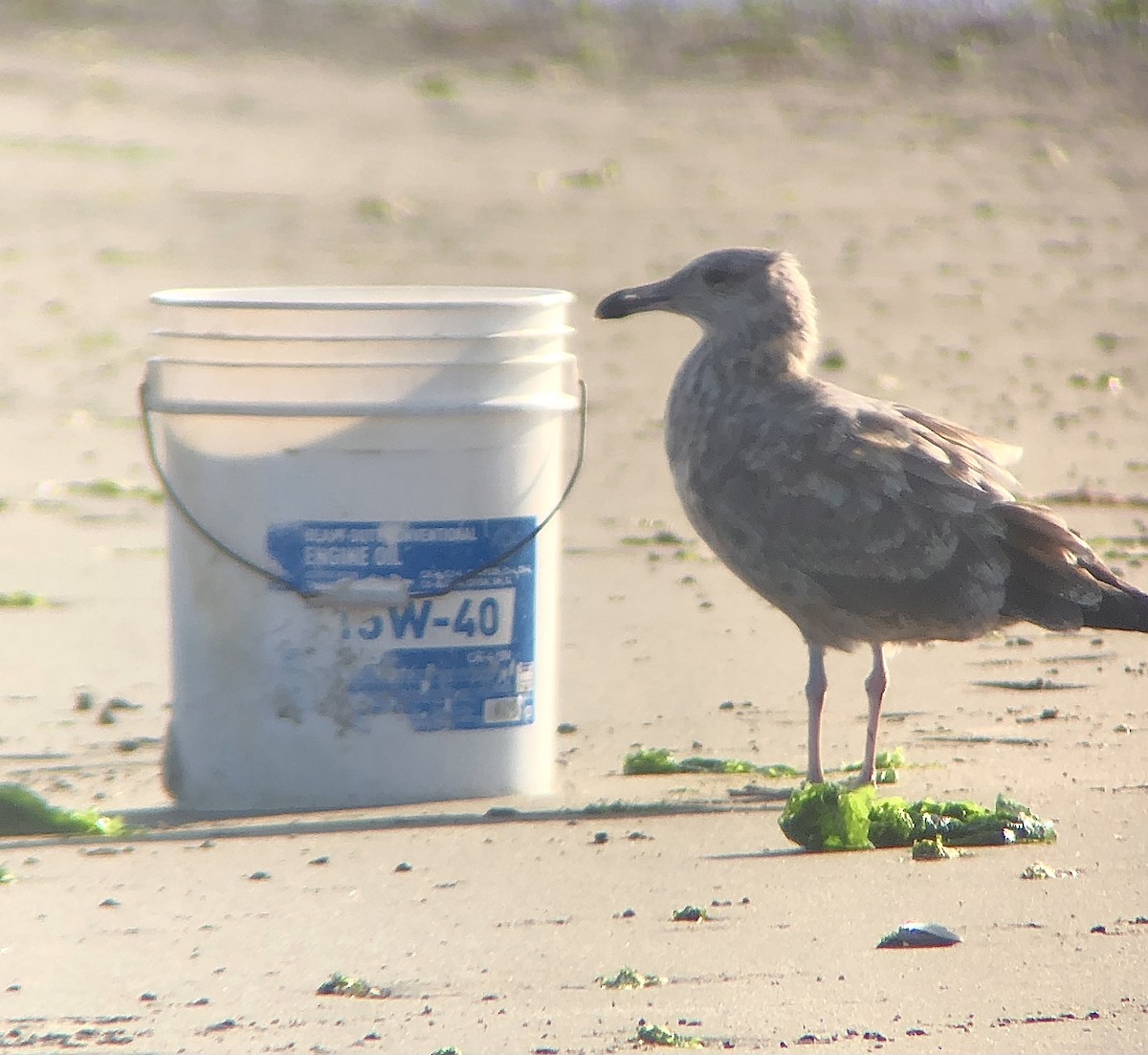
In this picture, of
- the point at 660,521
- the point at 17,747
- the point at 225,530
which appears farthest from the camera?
the point at 660,521

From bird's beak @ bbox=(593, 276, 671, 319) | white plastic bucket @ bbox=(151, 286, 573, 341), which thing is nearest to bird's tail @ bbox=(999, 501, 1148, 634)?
bird's beak @ bbox=(593, 276, 671, 319)

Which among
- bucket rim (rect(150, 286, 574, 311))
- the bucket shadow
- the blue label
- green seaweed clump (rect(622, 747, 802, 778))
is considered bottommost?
the bucket shadow

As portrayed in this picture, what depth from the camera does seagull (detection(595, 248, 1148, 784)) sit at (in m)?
5.10

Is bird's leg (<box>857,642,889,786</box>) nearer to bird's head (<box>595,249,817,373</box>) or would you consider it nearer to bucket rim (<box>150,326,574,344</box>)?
bird's head (<box>595,249,817,373</box>)

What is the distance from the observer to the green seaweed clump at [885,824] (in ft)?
15.0

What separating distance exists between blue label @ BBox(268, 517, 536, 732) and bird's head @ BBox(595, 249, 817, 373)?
0.83 metres

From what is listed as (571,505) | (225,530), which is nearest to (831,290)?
(571,505)

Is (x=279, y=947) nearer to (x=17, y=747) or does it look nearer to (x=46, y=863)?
(x=46, y=863)

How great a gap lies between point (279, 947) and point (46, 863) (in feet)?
2.69

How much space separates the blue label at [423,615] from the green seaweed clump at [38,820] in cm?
61

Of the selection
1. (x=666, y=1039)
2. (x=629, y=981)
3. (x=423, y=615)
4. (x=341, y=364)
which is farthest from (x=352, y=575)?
(x=666, y=1039)

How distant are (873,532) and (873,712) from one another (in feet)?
1.40

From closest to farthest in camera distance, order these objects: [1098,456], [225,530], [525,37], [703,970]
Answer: [703,970]
[225,530]
[1098,456]
[525,37]

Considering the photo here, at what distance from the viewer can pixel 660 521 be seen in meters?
8.52
